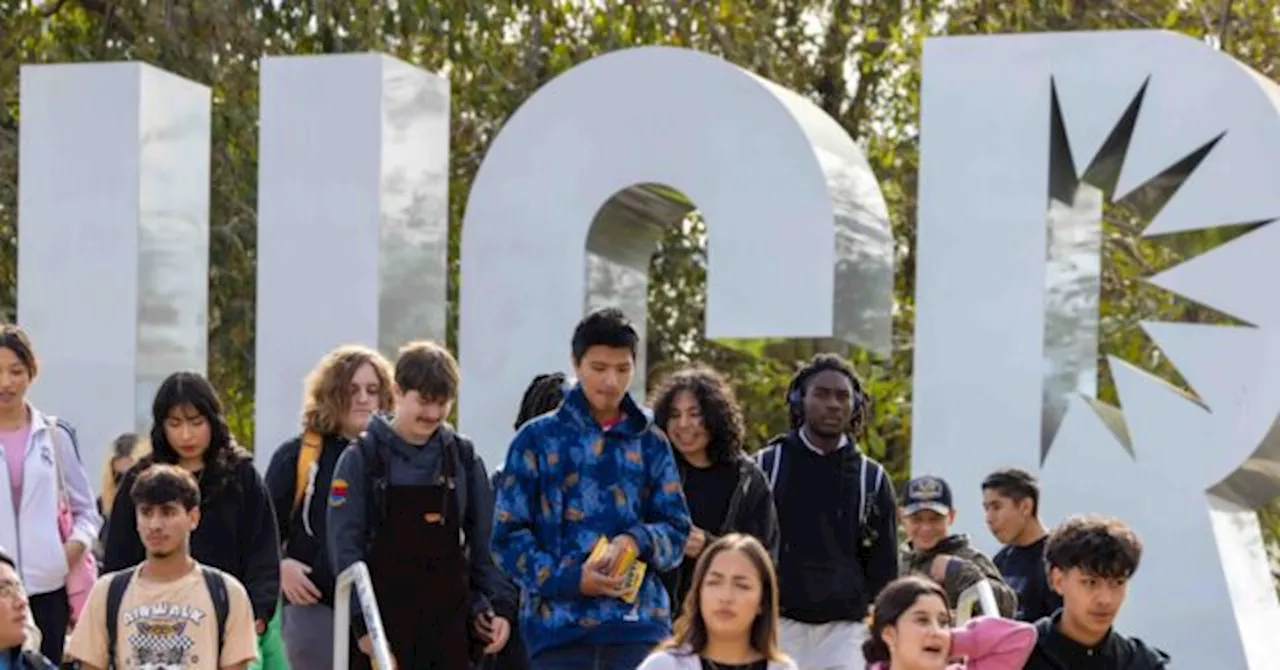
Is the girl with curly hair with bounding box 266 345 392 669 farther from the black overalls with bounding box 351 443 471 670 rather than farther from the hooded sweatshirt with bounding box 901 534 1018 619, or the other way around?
the hooded sweatshirt with bounding box 901 534 1018 619

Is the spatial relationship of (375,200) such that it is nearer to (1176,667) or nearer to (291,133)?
(291,133)

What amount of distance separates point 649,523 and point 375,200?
511cm

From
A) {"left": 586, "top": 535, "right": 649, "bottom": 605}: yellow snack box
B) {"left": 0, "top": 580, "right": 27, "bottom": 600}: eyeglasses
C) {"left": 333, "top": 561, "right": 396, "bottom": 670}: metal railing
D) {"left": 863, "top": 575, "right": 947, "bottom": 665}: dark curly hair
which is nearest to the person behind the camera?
{"left": 863, "top": 575, "right": 947, "bottom": 665}: dark curly hair

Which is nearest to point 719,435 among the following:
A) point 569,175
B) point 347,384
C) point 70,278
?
point 347,384

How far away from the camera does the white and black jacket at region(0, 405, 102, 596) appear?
9.64 meters

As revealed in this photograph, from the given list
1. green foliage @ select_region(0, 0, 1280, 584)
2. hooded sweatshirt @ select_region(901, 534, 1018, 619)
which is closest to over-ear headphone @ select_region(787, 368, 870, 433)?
hooded sweatshirt @ select_region(901, 534, 1018, 619)

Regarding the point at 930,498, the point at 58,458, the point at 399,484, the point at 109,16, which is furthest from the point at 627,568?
the point at 109,16

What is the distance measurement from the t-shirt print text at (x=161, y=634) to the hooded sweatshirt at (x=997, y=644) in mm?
2332

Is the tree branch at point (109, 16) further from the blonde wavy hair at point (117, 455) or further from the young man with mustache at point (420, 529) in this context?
the young man with mustache at point (420, 529)

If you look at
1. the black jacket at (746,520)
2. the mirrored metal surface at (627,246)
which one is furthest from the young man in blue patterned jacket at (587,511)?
the mirrored metal surface at (627,246)

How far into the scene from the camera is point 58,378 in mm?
13422

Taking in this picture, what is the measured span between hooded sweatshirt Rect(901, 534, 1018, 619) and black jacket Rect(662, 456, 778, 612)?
2.18ft

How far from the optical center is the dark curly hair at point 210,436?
9.30m

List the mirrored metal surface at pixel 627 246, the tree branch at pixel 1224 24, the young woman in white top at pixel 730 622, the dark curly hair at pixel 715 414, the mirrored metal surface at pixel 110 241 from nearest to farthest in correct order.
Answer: the young woman in white top at pixel 730 622 → the dark curly hair at pixel 715 414 → the mirrored metal surface at pixel 627 246 → the mirrored metal surface at pixel 110 241 → the tree branch at pixel 1224 24
